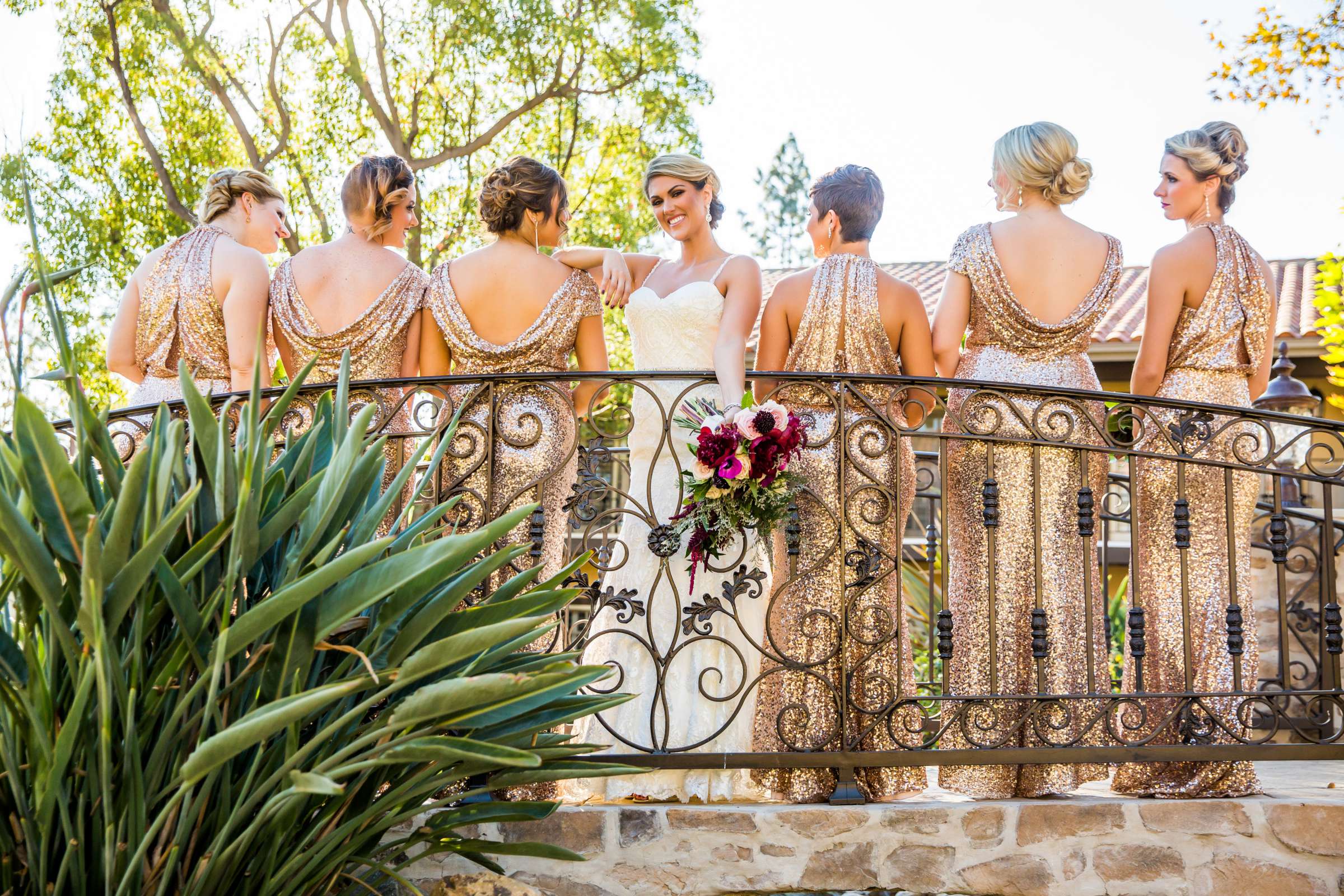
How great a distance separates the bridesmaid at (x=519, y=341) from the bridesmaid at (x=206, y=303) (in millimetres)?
734

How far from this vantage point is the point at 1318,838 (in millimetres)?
3814

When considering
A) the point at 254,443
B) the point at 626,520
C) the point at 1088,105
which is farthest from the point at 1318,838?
the point at 1088,105

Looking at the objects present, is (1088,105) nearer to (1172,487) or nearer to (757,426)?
(1172,487)

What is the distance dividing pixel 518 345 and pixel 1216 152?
8.98 feet

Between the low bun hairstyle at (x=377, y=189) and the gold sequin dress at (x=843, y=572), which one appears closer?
the gold sequin dress at (x=843, y=572)

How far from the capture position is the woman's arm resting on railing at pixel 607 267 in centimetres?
430

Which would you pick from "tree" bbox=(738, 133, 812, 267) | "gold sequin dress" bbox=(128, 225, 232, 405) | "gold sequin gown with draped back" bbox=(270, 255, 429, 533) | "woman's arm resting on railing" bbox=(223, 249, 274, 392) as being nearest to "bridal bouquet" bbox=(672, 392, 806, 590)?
"gold sequin gown with draped back" bbox=(270, 255, 429, 533)

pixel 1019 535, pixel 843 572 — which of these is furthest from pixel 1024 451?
pixel 843 572

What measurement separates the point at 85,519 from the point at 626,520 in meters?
2.64

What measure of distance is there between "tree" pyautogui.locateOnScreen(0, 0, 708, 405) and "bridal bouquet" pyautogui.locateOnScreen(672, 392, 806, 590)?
10172 mm

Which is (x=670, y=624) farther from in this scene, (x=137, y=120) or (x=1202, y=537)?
(x=137, y=120)

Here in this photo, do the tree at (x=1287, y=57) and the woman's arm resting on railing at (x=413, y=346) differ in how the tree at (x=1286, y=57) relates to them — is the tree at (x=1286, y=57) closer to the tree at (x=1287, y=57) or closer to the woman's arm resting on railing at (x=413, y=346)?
the tree at (x=1287, y=57)

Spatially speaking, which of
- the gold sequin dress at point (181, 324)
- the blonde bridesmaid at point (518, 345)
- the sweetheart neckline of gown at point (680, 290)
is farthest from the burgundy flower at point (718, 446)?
the gold sequin dress at point (181, 324)

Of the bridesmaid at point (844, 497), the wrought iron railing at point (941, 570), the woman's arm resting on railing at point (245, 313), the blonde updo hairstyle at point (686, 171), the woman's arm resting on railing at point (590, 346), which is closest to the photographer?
the wrought iron railing at point (941, 570)
